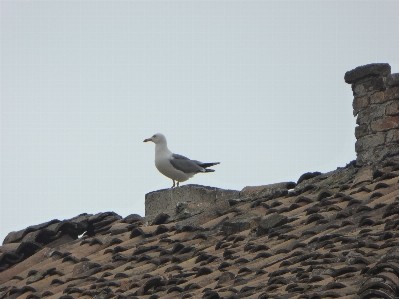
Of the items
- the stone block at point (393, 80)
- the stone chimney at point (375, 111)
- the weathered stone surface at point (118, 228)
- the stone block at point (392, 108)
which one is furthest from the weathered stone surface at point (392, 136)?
the weathered stone surface at point (118, 228)

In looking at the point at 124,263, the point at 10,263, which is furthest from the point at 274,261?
the point at 10,263

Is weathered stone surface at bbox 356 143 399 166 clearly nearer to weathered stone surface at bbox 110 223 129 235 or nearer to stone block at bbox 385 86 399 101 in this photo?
stone block at bbox 385 86 399 101

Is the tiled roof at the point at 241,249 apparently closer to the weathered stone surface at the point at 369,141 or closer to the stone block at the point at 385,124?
the weathered stone surface at the point at 369,141

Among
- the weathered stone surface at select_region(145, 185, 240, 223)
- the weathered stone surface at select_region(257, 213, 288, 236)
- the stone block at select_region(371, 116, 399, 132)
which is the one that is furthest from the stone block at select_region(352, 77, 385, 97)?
the weathered stone surface at select_region(257, 213, 288, 236)

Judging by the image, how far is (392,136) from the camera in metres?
6.91

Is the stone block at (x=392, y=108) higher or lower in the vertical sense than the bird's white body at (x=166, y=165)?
lower

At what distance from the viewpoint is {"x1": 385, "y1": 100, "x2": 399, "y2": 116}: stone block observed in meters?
6.93

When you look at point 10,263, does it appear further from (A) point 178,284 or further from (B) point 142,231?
(A) point 178,284

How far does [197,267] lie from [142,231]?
1.57 metres

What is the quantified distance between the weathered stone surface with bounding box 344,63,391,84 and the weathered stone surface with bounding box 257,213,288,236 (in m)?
1.85

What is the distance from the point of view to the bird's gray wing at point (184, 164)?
11.1 metres

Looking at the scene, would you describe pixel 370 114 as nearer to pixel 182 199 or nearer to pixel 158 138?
pixel 182 199

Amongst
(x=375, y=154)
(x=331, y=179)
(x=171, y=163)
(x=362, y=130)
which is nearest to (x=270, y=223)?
(x=331, y=179)

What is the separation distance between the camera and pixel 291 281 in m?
4.25
